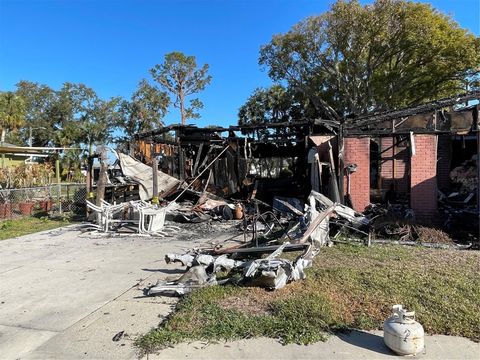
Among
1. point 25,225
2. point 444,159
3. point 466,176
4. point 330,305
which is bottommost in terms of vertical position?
point 25,225

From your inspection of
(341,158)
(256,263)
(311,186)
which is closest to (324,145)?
(341,158)

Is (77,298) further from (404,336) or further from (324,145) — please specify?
(324,145)

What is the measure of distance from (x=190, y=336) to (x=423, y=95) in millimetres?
25681

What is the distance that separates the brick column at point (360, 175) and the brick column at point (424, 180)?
117 cm

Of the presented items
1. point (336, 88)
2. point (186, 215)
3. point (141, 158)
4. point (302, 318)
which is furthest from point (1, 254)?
point (336, 88)

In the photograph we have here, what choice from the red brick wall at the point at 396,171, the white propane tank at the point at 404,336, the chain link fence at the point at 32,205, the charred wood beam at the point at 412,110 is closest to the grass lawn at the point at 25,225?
the chain link fence at the point at 32,205

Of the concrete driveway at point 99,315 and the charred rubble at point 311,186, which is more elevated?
the charred rubble at point 311,186

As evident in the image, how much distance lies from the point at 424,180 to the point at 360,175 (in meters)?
1.62

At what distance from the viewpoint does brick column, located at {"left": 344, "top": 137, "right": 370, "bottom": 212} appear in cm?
1062

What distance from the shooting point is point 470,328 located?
380cm

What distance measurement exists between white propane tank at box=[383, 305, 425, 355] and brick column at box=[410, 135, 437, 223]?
7056 millimetres

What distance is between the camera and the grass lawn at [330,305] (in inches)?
152

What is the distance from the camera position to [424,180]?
390 inches

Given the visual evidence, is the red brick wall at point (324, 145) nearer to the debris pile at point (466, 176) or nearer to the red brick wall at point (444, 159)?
the debris pile at point (466, 176)
